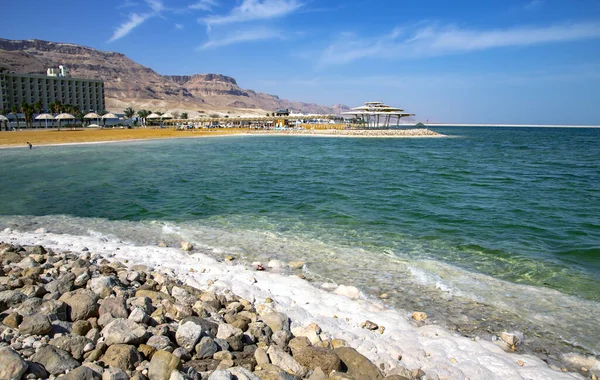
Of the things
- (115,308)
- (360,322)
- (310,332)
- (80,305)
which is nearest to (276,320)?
(310,332)

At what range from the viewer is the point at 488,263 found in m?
8.28

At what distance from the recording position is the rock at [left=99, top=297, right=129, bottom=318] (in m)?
4.84

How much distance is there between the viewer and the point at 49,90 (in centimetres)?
10600

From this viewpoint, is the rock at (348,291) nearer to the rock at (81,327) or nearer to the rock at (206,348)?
the rock at (206,348)

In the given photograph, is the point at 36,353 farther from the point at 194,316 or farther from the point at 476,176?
the point at 476,176

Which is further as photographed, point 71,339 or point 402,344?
point 402,344

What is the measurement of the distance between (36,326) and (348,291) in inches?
168

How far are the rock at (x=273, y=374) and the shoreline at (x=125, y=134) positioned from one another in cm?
4392

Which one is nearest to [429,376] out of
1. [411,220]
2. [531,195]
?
[411,220]

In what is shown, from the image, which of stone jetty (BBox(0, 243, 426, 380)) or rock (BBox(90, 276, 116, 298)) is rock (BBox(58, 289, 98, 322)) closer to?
stone jetty (BBox(0, 243, 426, 380))

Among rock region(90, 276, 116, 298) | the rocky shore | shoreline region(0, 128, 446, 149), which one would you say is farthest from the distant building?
rock region(90, 276, 116, 298)

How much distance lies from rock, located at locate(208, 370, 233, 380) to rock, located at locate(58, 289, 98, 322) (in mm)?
2106

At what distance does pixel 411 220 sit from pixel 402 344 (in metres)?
7.51

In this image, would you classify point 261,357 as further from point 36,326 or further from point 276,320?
point 36,326
